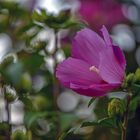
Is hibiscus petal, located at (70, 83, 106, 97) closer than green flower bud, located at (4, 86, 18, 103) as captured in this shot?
Yes

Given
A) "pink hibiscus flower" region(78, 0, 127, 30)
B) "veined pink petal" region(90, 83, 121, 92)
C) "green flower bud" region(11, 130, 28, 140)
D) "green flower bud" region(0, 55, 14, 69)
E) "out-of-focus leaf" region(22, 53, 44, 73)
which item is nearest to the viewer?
"veined pink petal" region(90, 83, 121, 92)

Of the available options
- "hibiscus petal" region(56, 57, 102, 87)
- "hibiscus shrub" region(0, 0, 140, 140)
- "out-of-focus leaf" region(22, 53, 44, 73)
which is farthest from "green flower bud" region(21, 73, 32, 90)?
"hibiscus petal" region(56, 57, 102, 87)

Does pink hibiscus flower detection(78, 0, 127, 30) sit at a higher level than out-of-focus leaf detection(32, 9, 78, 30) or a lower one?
lower

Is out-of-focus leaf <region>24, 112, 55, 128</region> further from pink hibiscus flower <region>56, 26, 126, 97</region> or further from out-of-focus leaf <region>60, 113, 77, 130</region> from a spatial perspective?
pink hibiscus flower <region>56, 26, 126, 97</region>

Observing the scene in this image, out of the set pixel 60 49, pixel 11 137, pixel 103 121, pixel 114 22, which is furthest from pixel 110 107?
pixel 114 22

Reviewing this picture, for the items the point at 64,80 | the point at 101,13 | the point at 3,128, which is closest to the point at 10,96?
the point at 3,128

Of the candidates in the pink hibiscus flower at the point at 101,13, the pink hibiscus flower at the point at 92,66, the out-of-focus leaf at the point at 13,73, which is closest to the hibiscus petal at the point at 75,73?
the pink hibiscus flower at the point at 92,66

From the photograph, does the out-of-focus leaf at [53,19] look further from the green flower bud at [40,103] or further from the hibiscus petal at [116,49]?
the hibiscus petal at [116,49]

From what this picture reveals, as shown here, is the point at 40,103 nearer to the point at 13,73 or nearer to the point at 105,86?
the point at 13,73
